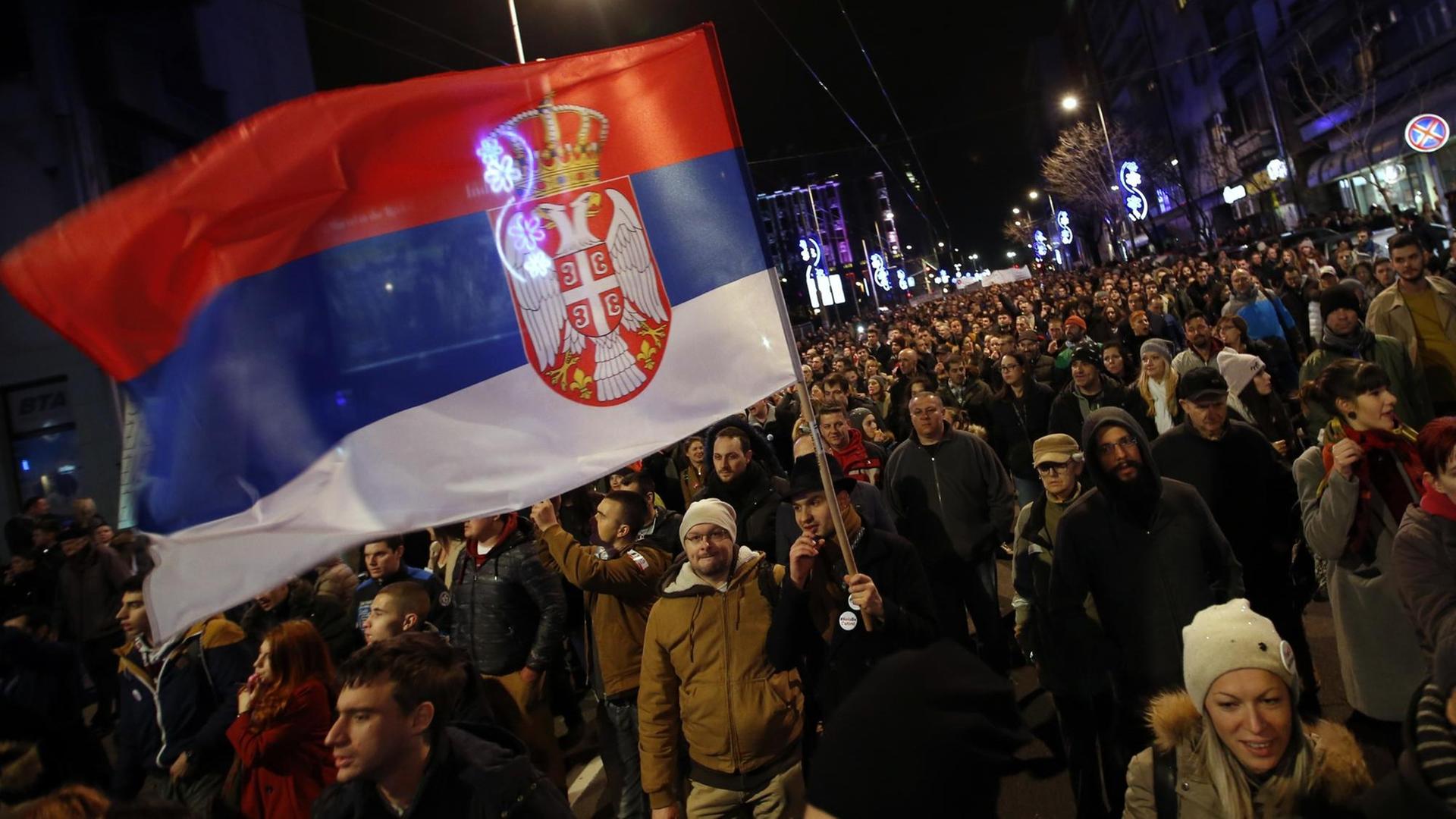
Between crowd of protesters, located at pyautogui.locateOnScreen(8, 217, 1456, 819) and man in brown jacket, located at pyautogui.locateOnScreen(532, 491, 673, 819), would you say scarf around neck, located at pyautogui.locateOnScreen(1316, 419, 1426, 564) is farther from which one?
man in brown jacket, located at pyautogui.locateOnScreen(532, 491, 673, 819)

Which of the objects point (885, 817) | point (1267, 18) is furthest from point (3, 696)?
point (1267, 18)

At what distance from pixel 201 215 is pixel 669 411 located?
5.77 feet

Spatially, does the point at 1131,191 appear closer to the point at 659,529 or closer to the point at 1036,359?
the point at 1036,359

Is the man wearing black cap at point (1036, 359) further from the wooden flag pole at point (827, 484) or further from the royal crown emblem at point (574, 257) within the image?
the wooden flag pole at point (827, 484)

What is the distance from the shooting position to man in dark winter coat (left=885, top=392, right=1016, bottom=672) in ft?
20.5

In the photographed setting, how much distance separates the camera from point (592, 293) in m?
3.54

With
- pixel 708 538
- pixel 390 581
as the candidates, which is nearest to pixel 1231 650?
pixel 708 538

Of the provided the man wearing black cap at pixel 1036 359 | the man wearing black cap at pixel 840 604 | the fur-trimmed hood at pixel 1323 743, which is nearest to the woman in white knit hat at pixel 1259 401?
the man wearing black cap at pixel 1036 359

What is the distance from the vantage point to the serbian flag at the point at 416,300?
124 inches

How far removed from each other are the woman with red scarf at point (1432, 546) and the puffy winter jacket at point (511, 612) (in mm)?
3664

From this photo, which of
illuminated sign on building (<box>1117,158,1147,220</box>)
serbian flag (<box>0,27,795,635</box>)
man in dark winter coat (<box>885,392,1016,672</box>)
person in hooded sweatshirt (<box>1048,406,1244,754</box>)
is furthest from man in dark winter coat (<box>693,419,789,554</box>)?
illuminated sign on building (<box>1117,158,1147,220</box>)

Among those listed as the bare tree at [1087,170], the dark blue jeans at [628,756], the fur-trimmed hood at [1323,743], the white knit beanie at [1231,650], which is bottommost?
the dark blue jeans at [628,756]

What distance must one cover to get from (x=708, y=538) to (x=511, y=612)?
154 centimetres

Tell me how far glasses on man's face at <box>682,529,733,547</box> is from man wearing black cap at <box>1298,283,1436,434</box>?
488 centimetres
